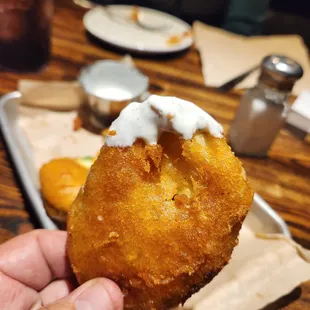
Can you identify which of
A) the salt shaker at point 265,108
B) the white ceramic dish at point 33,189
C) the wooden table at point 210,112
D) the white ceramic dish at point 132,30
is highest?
the salt shaker at point 265,108

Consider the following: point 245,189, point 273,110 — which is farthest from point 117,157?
point 273,110

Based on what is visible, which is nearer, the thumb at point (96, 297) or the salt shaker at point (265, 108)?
the thumb at point (96, 297)

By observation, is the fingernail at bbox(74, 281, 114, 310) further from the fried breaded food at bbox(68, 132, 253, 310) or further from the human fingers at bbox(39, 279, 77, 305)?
the human fingers at bbox(39, 279, 77, 305)

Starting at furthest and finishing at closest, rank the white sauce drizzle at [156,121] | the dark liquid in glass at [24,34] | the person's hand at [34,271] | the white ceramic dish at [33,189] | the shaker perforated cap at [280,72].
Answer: the dark liquid in glass at [24,34], the shaker perforated cap at [280,72], the white ceramic dish at [33,189], the person's hand at [34,271], the white sauce drizzle at [156,121]

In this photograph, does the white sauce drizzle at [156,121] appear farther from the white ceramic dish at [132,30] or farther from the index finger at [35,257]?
the white ceramic dish at [132,30]

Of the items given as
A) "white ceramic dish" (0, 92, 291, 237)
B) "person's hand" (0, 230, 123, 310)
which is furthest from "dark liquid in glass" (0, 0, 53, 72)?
"person's hand" (0, 230, 123, 310)

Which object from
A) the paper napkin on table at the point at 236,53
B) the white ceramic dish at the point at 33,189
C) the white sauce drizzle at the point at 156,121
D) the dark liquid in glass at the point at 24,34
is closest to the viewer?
the white sauce drizzle at the point at 156,121

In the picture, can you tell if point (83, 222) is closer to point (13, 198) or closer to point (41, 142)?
point (13, 198)

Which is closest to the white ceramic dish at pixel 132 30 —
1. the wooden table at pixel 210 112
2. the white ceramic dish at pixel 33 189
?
the wooden table at pixel 210 112
